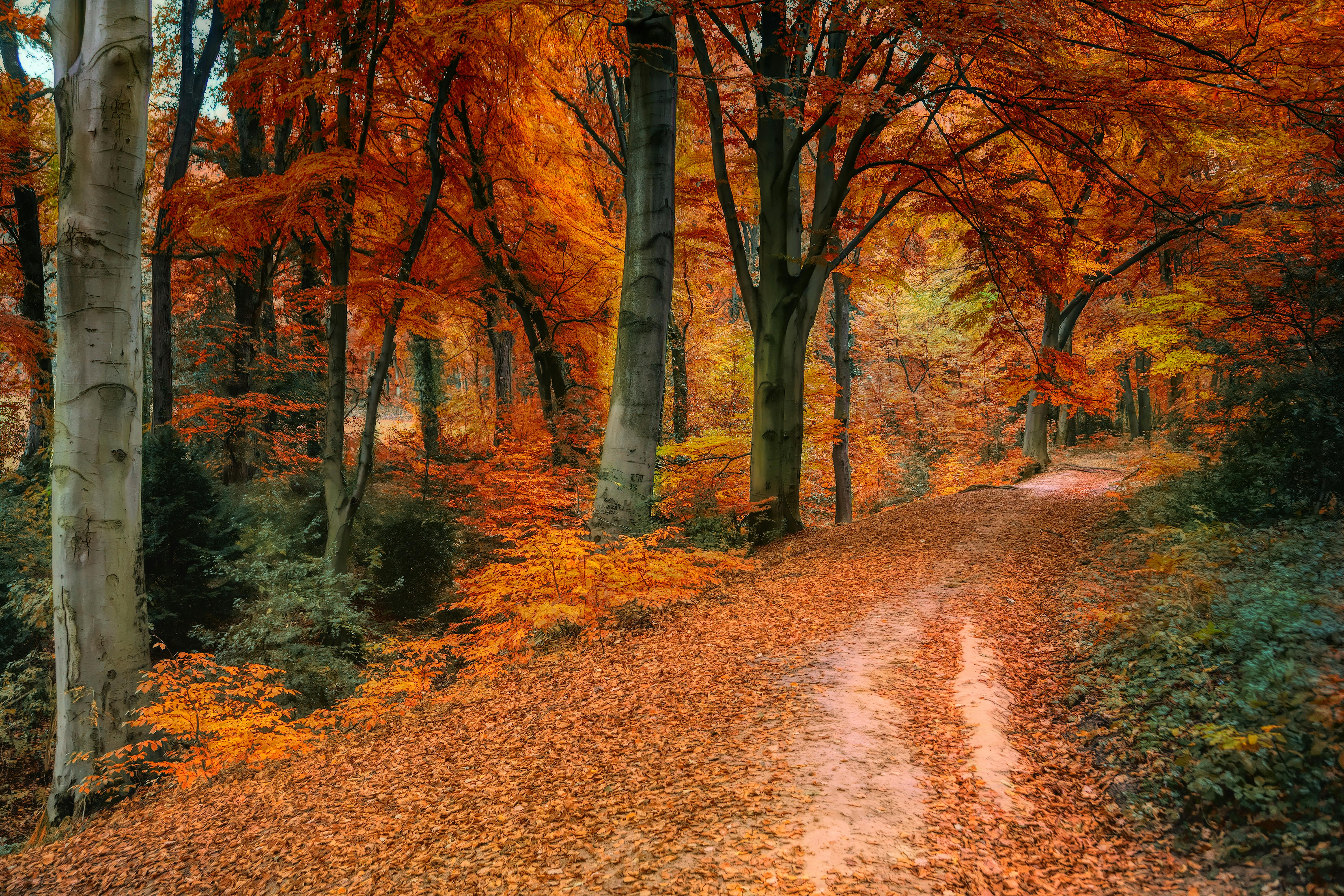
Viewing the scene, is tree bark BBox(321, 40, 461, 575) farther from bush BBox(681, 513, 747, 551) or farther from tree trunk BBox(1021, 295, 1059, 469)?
tree trunk BBox(1021, 295, 1059, 469)

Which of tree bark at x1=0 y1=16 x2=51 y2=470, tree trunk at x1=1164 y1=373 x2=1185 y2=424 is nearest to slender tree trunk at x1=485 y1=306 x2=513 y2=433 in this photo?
tree bark at x1=0 y1=16 x2=51 y2=470

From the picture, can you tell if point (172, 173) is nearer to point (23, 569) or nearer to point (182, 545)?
point (182, 545)

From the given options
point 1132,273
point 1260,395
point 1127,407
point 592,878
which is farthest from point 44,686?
point 1127,407

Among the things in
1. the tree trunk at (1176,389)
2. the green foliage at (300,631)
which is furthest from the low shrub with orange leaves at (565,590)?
the tree trunk at (1176,389)

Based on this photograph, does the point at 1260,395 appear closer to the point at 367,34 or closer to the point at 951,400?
the point at 367,34

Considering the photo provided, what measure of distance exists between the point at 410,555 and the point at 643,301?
21.9ft

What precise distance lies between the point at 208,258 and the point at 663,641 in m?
15.1

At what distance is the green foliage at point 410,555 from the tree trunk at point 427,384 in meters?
2.86

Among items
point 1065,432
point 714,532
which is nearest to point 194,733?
point 714,532

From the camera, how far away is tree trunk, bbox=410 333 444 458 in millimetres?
14539

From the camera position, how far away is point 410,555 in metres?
11.1

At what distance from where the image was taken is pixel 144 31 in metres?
4.85

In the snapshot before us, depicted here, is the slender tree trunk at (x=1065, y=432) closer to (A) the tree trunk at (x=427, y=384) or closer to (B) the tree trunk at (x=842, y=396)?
(B) the tree trunk at (x=842, y=396)

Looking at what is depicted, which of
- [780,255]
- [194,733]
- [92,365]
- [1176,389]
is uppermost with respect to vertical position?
[780,255]
